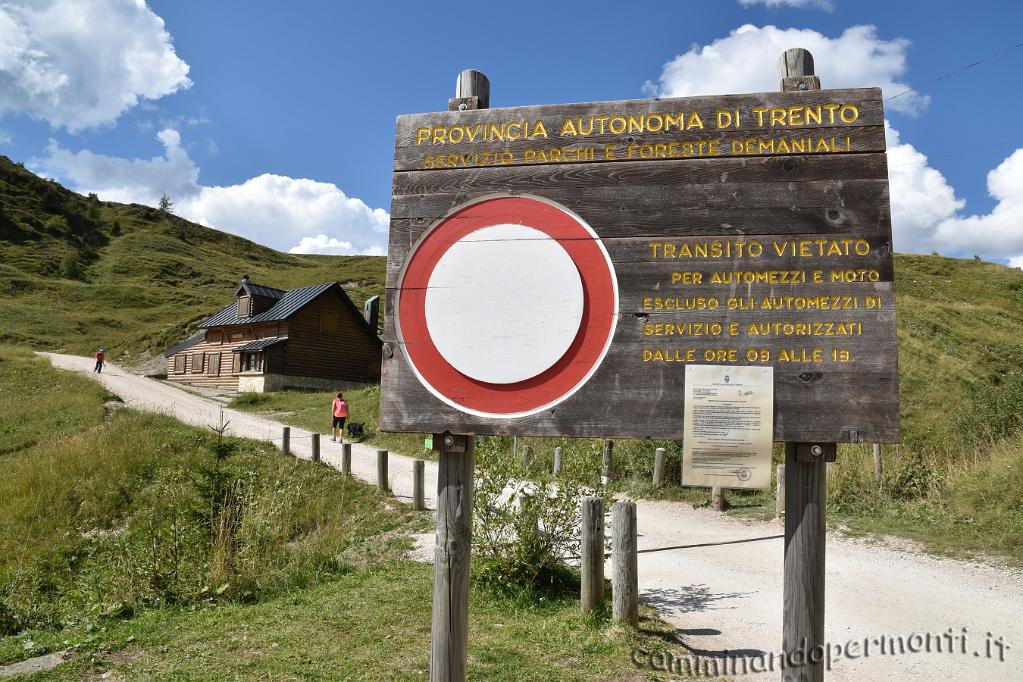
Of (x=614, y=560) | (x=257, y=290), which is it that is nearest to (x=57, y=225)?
(x=257, y=290)

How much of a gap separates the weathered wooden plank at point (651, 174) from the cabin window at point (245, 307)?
36.9 metres

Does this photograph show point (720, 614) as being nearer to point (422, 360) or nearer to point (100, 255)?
point (422, 360)

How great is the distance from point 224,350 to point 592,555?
3645cm

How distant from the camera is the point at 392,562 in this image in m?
8.02

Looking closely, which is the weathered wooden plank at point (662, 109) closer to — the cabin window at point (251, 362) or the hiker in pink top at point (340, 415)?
the hiker in pink top at point (340, 415)

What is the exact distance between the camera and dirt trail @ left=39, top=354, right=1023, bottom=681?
5.28 metres

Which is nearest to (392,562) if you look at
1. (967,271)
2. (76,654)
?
(76,654)

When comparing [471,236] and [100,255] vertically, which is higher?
[100,255]

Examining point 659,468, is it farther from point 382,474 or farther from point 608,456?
point 382,474

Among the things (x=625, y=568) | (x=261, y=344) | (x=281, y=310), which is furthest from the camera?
(x=281, y=310)

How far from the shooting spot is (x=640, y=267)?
308 cm

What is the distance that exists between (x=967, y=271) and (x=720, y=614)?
188 ft

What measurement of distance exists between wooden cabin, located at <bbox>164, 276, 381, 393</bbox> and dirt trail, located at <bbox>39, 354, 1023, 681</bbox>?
1128 inches

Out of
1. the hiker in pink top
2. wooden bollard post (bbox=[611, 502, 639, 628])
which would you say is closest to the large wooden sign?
wooden bollard post (bbox=[611, 502, 639, 628])
